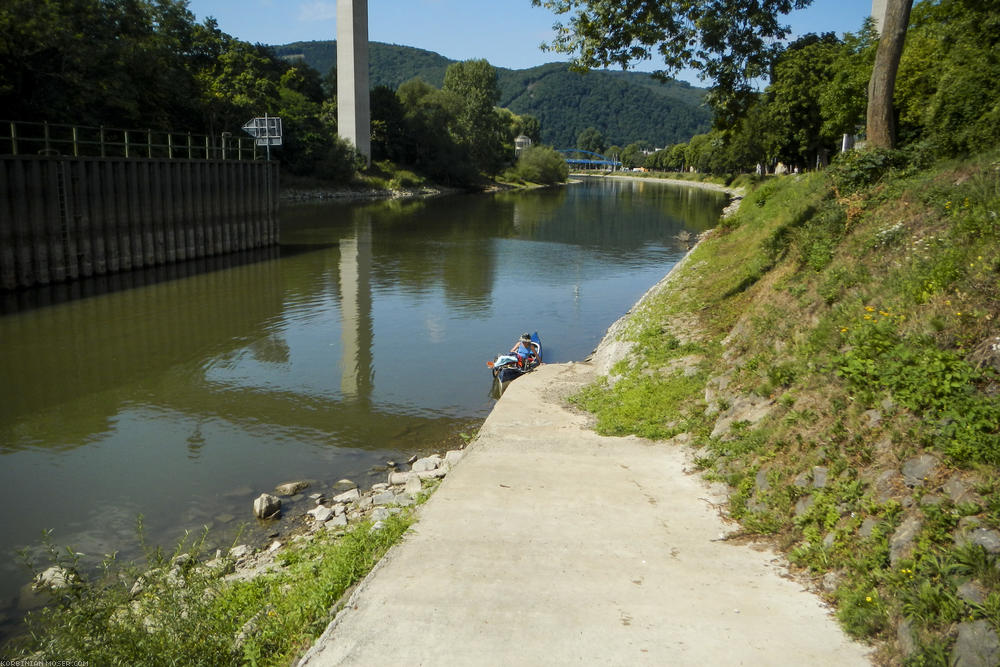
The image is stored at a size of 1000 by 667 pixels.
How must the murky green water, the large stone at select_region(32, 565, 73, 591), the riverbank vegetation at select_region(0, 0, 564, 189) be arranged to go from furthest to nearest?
the riverbank vegetation at select_region(0, 0, 564, 189) → the murky green water → the large stone at select_region(32, 565, 73, 591)

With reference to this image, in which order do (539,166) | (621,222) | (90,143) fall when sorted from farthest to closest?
(539,166) < (621,222) < (90,143)

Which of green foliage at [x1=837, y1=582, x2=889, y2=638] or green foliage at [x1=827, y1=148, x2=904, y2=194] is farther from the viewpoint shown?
green foliage at [x1=827, y1=148, x2=904, y2=194]

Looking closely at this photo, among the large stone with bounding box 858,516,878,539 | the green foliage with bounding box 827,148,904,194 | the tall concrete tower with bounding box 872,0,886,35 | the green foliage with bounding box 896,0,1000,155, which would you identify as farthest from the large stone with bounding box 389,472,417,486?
the tall concrete tower with bounding box 872,0,886,35

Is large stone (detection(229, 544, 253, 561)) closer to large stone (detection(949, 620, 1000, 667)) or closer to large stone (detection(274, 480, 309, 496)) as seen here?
large stone (detection(274, 480, 309, 496))

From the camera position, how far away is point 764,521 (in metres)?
8.29

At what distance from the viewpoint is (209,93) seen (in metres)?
68.9

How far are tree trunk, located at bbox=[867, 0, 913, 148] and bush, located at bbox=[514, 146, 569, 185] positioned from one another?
134538mm

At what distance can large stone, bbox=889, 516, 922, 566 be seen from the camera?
645 cm

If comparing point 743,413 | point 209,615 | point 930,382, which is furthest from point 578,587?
point 743,413

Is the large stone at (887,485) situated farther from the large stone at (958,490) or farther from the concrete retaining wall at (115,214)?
the concrete retaining wall at (115,214)

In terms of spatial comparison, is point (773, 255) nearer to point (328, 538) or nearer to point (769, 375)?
point (769, 375)

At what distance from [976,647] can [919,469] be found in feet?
6.95

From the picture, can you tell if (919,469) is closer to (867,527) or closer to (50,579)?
(867,527)

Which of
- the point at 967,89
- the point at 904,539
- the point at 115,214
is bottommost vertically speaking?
the point at 904,539
